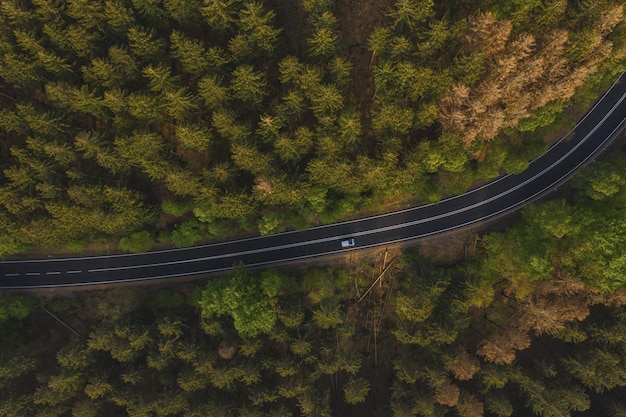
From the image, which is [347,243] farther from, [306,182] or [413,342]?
[413,342]

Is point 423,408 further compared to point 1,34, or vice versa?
point 423,408

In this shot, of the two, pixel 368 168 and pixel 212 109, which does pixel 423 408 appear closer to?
pixel 368 168

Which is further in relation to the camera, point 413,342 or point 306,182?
point 413,342

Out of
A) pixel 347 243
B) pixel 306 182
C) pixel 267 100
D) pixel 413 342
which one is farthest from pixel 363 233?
pixel 267 100

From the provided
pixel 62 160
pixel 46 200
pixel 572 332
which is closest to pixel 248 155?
pixel 62 160

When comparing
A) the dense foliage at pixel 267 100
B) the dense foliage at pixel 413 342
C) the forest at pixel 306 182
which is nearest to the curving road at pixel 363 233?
the forest at pixel 306 182

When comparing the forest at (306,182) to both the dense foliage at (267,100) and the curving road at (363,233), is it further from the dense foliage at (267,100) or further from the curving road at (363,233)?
the curving road at (363,233)
